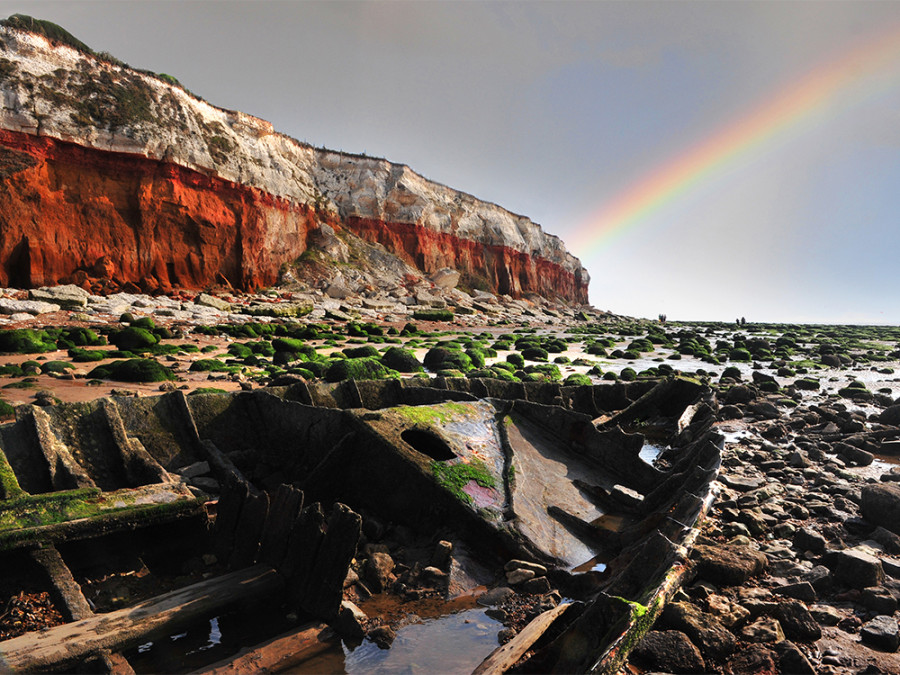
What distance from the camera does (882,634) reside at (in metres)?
4.48

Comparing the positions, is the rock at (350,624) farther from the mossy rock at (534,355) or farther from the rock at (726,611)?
the mossy rock at (534,355)

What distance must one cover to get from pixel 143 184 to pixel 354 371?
3363 centimetres

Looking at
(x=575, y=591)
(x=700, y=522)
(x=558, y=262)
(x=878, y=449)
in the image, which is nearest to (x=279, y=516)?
(x=575, y=591)

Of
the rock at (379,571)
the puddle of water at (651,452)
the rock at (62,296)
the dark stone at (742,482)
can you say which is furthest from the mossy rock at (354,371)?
the rock at (62,296)

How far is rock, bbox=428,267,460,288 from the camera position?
6638 centimetres

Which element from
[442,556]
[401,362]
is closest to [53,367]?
[401,362]

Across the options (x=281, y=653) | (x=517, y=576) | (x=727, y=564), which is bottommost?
(x=281, y=653)

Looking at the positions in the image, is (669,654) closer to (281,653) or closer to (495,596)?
(495,596)

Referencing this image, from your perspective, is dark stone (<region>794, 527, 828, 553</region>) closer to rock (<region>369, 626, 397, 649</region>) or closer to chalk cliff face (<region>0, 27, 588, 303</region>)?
rock (<region>369, 626, 397, 649</region>)

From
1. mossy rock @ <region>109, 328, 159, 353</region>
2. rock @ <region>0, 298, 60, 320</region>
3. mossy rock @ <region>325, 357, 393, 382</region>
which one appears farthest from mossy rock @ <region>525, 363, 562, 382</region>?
rock @ <region>0, 298, 60, 320</region>

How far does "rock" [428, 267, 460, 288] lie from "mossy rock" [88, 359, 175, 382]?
167 ft

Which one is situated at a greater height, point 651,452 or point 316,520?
point 316,520

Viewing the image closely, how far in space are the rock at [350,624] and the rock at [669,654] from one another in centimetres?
241

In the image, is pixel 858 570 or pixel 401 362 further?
pixel 401 362
